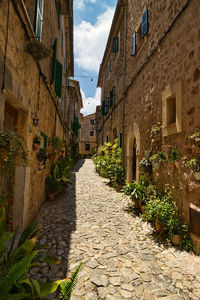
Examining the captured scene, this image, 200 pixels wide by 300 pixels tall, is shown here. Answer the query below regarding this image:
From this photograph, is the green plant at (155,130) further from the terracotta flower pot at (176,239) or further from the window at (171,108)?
the terracotta flower pot at (176,239)

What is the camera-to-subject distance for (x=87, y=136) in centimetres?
3186

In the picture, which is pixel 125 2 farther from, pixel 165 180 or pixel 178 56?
pixel 165 180

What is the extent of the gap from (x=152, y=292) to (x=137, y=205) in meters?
2.68

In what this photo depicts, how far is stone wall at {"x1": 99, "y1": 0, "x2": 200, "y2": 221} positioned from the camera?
3.20m

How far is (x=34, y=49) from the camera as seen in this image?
3154 mm

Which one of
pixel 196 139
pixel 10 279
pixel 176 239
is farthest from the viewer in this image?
pixel 176 239

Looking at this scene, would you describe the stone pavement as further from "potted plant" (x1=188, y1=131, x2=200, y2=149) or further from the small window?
the small window

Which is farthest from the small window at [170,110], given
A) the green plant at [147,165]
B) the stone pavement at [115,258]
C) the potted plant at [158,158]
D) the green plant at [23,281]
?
the green plant at [23,281]

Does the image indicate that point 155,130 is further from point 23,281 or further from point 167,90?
point 23,281

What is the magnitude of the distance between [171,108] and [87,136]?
28086 mm

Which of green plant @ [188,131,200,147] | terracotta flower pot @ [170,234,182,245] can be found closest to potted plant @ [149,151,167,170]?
green plant @ [188,131,200,147]

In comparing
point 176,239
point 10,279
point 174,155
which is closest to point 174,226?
point 176,239

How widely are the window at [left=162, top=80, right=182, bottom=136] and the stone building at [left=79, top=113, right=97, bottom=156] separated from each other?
86.6ft

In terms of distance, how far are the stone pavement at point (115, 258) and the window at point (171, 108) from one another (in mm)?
2375
